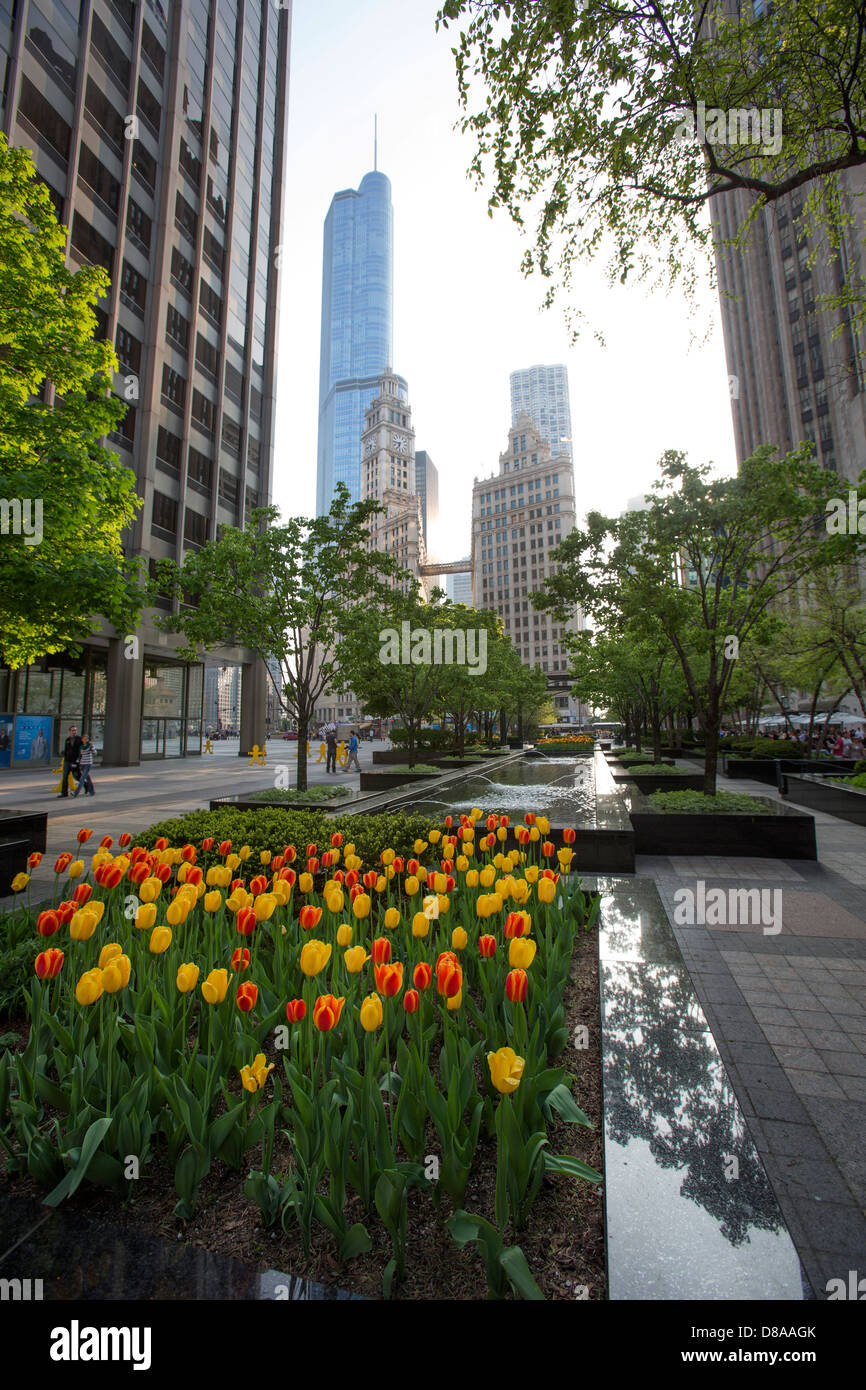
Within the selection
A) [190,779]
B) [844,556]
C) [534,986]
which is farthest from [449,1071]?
[190,779]

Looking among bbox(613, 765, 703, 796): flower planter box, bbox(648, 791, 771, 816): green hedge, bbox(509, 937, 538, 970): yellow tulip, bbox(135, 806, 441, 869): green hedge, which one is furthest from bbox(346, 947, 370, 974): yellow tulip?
bbox(613, 765, 703, 796): flower planter box

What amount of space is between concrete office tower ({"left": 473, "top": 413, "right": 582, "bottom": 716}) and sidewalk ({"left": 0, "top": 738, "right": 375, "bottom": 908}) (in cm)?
10339

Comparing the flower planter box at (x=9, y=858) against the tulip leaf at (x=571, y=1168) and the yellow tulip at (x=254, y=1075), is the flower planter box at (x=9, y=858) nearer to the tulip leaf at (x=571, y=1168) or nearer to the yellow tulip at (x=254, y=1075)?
the yellow tulip at (x=254, y=1075)

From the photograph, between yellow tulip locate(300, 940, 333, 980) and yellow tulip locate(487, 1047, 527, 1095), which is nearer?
yellow tulip locate(487, 1047, 527, 1095)

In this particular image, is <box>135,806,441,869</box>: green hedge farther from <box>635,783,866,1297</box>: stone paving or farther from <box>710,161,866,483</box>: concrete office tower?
<box>710,161,866,483</box>: concrete office tower

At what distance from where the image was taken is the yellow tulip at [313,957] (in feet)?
7.07

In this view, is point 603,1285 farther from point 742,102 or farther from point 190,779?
point 190,779

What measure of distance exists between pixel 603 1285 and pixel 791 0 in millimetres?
10239

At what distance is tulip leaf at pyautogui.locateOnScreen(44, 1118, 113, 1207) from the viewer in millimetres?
1766

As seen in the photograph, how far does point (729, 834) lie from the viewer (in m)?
8.84

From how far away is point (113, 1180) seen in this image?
1.91 m

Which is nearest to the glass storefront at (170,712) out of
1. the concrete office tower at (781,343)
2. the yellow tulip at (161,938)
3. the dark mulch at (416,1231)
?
the yellow tulip at (161,938)

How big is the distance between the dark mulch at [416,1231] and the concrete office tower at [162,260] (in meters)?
30.5

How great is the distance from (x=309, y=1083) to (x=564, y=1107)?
36.0 inches
